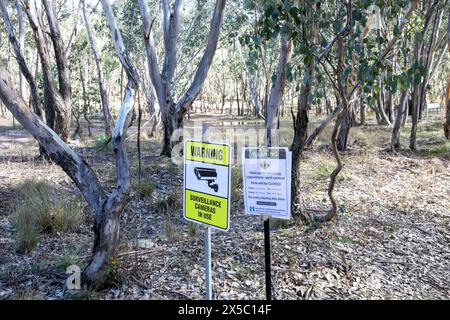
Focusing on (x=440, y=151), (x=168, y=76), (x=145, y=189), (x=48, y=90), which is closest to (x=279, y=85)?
(x=145, y=189)

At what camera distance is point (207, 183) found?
2979 mm

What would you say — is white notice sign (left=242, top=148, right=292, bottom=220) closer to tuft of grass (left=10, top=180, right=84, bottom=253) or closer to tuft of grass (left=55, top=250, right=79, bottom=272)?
tuft of grass (left=55, top=250, right=79, bottom=272)

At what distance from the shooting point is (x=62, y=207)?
18.1 ft

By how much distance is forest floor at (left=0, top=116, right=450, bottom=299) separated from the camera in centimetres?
390

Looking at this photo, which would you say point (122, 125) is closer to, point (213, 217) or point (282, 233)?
point (213, 217)

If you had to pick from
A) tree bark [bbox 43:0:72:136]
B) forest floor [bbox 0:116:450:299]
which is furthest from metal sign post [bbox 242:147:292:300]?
tree bark [bbox 43:0:72:136]

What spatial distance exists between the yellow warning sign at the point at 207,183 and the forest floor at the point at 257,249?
1.10 metres

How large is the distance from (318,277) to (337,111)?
232 centimetres

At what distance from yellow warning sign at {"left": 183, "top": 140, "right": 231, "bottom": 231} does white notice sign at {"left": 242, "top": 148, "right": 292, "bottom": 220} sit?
0.35m

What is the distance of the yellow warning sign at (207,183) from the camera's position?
9.42 ft

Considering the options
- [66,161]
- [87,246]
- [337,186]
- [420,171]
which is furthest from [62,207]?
[420,171]

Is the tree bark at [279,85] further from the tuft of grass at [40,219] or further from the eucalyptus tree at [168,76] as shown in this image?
the tuft of grass at [40,219]

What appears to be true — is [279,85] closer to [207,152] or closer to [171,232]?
[171,232]

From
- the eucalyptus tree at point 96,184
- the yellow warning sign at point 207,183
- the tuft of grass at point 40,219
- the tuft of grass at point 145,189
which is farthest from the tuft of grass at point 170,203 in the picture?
the yellow warning sign at point 207,183
